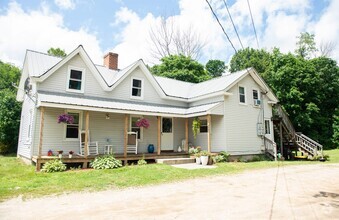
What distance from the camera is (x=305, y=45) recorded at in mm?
39094

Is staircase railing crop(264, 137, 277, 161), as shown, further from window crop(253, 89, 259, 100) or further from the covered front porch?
the covered front porch

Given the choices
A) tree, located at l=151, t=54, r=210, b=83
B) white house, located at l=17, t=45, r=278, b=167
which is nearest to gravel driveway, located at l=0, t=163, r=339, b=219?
white house, located at l=17, t=45, r=278, b=167

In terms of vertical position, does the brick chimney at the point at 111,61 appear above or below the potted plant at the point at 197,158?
above

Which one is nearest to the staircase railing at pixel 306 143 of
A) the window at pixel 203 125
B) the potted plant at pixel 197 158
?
the window at pixel 203 125

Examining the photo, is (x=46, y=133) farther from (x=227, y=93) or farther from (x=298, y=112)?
(x=298, y=112)

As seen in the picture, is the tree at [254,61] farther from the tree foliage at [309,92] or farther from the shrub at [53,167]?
the shrub at [53,167]

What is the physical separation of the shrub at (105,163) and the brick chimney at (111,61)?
8.64 metres

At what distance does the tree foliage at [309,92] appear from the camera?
27.8 m

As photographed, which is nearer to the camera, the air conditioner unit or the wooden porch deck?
the wooden porch deck

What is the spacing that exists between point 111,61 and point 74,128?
23.2 ft

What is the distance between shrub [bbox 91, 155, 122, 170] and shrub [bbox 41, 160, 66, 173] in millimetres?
1421

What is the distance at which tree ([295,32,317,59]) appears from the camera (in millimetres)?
38594

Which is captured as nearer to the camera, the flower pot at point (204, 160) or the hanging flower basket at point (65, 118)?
the hanging flower basket at point (65, 118)

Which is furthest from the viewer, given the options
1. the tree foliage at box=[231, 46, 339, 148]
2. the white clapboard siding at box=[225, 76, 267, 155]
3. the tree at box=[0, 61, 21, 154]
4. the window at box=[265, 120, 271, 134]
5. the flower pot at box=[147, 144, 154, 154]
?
the tree foliage at box=[231, 46, 339, 148]
